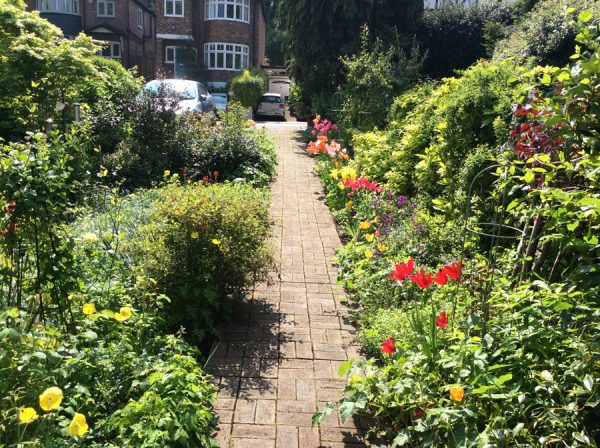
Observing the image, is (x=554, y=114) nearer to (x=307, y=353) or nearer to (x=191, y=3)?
(x=307, y=353)

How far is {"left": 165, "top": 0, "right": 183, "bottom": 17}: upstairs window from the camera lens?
34.5 metres

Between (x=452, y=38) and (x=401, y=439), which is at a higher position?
(x=452, y=38)

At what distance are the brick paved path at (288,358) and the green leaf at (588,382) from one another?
1.33m

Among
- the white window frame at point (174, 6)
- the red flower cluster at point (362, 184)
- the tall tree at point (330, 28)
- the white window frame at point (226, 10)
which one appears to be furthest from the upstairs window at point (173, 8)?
the red flower cluster at point (362, 184)

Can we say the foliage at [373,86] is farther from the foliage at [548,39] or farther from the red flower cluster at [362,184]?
the red flower cluster at [362,184]

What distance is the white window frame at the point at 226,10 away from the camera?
34.2 meters

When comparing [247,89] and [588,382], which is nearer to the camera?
[588,382]

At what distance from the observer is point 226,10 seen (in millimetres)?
34375

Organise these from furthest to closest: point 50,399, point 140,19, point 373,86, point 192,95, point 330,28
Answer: point 140,19
point 330,28
point 192,95
point 373,86
point 50,399

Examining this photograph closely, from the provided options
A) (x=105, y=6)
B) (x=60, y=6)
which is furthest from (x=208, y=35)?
(x=60, y=6)

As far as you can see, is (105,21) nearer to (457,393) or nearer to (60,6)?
(60,6)

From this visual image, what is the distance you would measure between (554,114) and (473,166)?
230cm

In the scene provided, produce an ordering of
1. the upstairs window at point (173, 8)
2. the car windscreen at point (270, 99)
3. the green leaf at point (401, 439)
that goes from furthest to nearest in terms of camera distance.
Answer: the upstairs window at point (173, 8)
the car windscreen at point (270, 99)
the green leaf at point (401, 439)

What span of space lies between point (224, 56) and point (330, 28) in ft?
63.0
